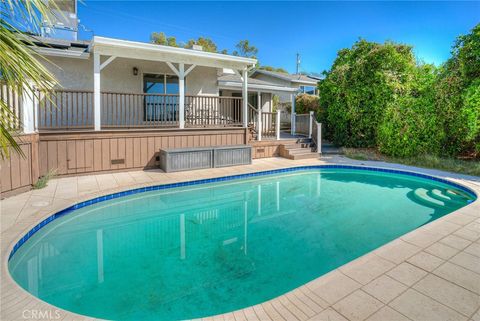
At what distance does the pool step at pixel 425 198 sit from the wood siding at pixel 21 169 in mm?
8855

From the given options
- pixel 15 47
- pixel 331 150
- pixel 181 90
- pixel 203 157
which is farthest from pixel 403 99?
pixel 15 47

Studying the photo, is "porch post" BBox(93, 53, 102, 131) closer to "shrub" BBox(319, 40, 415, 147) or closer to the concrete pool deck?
the concrete pool deck

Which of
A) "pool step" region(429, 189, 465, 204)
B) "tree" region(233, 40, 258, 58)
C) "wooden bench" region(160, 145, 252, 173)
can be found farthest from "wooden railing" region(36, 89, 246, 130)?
"tree" region(233, 40, 258, 58)

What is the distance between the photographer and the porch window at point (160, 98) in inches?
408

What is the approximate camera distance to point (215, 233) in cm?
521

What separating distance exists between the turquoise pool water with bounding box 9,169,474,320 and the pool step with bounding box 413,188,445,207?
2 centimetres

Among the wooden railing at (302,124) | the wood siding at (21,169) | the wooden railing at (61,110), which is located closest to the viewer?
the wood siding at (21,169)

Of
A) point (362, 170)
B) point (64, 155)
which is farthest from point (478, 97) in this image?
point (64, 155)

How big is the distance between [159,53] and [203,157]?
138 inches

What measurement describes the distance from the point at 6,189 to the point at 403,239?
721 cm

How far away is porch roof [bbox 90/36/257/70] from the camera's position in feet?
27.2

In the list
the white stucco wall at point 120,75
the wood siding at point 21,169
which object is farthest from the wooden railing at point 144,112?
the wood siding at point 21,169

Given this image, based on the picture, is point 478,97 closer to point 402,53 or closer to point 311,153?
point 402,53

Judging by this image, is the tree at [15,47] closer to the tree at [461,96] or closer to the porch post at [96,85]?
the porch post at [96,85]
